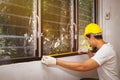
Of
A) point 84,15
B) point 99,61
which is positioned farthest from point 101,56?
point 84,15

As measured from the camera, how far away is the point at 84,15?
10.2 feet

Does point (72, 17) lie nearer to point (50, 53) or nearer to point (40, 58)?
point (50, 53)

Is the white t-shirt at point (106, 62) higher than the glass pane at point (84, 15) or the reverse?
the reverse

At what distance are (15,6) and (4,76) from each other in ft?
2.18

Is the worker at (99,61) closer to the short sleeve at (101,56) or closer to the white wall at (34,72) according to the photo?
the short sleeve at (101,56)

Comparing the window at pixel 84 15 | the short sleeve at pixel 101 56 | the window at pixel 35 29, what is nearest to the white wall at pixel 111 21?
the window at pixel 84 15

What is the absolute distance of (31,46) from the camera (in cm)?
198

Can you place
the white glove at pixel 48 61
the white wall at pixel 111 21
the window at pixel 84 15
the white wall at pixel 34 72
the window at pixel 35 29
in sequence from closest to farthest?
the white wall at pixel 34 72 → the window at pixel 35 29 → the white glove at pixel 48 61 → the window at pixel 84 15 → the white wall at pixel 111 21

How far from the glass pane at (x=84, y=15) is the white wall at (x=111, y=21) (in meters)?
0.19

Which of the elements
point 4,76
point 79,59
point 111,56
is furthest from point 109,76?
point 4,76

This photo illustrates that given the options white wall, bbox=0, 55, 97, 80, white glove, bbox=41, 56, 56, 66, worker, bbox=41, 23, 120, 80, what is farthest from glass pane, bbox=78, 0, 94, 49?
white glove, bbox=41, 56, 56, 66

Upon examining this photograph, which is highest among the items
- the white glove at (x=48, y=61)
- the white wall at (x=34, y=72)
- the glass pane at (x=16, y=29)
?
the glass pane at (x=16, y=29)

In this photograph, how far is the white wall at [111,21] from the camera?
3.18 m

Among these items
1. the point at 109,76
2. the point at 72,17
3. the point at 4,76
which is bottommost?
the point at 109,76
